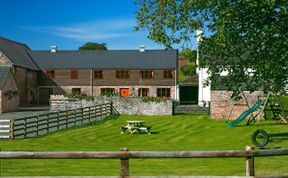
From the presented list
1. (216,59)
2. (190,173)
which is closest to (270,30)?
(216,59)

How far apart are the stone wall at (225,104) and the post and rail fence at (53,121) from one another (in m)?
9.54

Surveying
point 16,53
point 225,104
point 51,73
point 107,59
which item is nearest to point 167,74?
point 107,59

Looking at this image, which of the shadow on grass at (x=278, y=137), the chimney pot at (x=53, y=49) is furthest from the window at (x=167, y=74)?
the shadow on grass at (x=278, y=137)

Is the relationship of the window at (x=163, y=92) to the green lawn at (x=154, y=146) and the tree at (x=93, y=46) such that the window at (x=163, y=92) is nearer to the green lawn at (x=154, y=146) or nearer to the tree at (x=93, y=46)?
the green lawn at (x=154, y=146)

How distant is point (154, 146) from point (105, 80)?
43.5 m

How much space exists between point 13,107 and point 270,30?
38259 mm

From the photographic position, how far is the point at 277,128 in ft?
99.2

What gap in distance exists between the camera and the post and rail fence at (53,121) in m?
25.4

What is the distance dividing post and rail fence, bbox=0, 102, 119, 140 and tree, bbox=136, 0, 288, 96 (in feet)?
29.1

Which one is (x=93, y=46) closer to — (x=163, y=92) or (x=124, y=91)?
(x=124, y=91)

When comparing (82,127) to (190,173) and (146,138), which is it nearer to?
(146,138)

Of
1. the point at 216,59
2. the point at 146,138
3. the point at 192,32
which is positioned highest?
the point at 192,32

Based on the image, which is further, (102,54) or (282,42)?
(102,54)

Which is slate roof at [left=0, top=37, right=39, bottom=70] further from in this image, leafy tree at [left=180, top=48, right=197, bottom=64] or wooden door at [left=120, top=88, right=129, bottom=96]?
leafy tree at [left=180, top=48, right=197, bottom=64]
